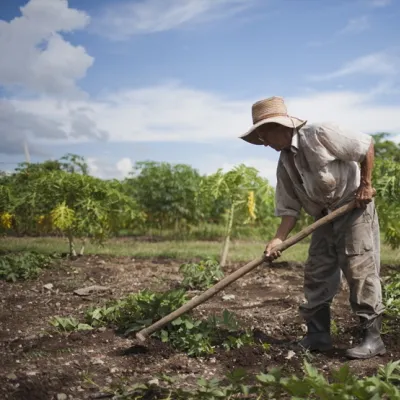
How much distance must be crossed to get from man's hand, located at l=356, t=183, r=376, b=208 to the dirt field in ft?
3.51

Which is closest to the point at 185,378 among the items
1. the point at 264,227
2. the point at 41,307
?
the point at 41,307

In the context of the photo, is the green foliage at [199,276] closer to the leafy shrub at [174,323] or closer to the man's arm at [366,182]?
the leafy shrub at [174,323]

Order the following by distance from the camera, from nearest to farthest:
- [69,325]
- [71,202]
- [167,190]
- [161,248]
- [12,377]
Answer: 1. [12,377]
2. [69,325]
3. [71,202]
4. [161,248]
5. [167,190]

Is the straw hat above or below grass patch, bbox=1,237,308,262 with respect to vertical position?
above

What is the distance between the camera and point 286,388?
258cm

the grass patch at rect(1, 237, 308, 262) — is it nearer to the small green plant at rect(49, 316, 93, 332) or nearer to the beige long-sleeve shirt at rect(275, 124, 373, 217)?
the small green plant at rect(49, 316, 93, 332)

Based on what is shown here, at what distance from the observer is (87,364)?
11.8 feet

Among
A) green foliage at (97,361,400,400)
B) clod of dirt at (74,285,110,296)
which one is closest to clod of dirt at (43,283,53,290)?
clod of dirt at (74,285,110,296)

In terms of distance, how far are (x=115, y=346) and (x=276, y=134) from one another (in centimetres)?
193

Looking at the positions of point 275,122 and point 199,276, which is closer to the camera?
point 275,122

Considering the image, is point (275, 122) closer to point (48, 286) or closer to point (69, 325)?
point (69, 325)

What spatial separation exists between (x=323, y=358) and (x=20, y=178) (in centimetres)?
605

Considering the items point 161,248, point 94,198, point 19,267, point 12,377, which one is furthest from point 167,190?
point 12,377

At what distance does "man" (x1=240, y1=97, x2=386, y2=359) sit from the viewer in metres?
3.52
